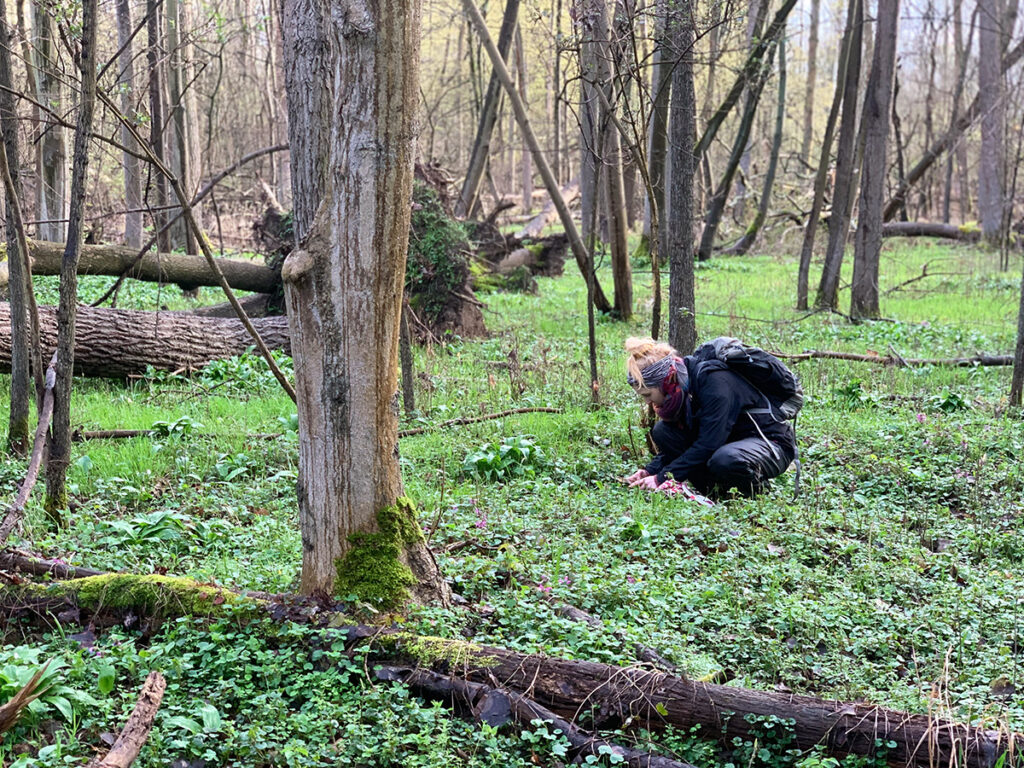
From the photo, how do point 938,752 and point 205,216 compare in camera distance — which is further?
point 205,216

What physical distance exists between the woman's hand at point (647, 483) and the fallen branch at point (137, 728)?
3.89 metres

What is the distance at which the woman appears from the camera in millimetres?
6199

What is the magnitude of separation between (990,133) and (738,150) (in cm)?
1054

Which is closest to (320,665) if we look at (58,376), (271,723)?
(271,723)

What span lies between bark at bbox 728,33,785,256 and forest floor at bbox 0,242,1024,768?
1152cm

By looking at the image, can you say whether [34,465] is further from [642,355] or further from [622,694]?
[642,355]

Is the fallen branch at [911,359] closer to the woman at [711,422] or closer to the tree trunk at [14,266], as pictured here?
the woman at [711,422]

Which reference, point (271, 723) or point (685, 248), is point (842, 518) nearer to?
point (685, 248)

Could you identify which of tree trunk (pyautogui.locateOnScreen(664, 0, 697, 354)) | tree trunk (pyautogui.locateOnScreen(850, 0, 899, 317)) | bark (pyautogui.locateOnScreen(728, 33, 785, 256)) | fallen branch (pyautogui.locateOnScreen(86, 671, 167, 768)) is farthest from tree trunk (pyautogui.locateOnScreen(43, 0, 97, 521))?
bark (pyautogui.locateOnScreen(728, 33, 785, 256))

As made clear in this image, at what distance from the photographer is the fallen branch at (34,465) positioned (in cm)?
437

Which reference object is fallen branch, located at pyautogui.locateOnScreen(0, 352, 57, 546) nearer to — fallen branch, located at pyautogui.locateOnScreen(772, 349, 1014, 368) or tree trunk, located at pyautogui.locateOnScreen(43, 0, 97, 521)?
tree trunk, located at pyautogui.locateOnScreen(43, 0, 97, 521)

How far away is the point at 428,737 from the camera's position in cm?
300

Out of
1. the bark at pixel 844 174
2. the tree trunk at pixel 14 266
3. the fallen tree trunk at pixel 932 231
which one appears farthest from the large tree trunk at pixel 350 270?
the fallen tree trunk at pixel 932 231

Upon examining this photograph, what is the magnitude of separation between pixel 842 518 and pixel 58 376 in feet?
16.1
